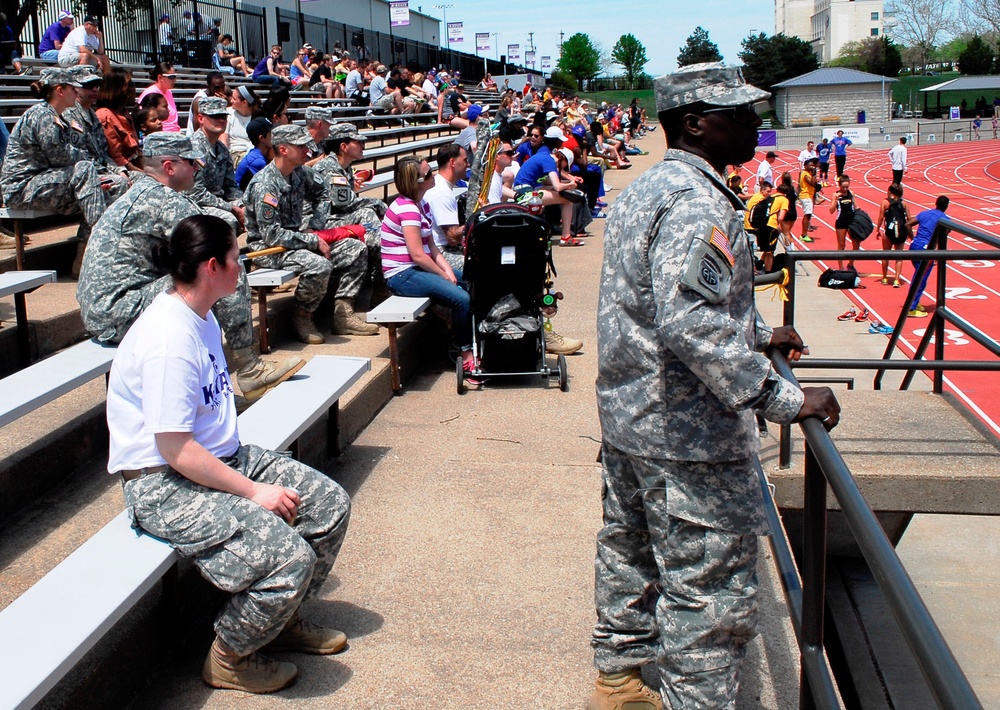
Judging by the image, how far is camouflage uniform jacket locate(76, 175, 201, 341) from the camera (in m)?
4.62

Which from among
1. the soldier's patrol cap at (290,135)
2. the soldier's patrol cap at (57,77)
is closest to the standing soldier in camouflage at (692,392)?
the soldier's patrol cap at (290,135)

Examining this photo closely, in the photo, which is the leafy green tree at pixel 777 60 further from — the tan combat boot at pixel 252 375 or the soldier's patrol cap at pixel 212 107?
the tan combat boot at pixel 252 375

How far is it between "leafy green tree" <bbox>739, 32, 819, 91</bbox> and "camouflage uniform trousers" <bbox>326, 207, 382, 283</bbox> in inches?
3521

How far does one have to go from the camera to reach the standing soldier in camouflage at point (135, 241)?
15.2 ft

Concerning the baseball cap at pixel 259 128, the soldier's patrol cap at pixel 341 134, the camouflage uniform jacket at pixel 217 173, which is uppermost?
the baseball cap at pixel 259 128

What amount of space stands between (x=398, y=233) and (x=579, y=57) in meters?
129

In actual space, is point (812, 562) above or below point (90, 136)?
below

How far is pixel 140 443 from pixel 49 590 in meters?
0.50

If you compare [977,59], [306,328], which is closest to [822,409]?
[306,328]

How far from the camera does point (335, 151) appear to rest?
336 inches

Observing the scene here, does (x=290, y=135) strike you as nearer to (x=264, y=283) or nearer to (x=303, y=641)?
(x=264, y=283)

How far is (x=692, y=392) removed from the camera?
96.8 inches

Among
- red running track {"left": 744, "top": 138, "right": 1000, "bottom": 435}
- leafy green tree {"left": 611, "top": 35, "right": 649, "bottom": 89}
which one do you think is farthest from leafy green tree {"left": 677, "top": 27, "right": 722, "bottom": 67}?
red running track {"left": 744, "top": 138, "right": 1000, "bottom": 435}

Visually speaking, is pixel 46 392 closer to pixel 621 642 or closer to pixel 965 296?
pixel 621 642
